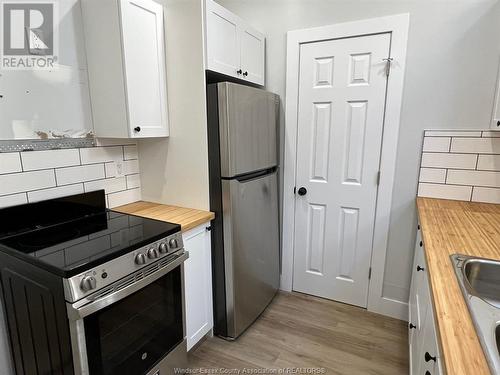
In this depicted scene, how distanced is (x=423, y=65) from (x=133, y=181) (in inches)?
82.8

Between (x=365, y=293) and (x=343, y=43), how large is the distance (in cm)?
191

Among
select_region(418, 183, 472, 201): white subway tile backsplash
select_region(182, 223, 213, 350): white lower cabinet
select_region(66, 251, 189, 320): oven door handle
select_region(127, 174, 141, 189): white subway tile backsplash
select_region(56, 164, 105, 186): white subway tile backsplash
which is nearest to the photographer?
select_region(66, 251, 189, 320): oven door handle

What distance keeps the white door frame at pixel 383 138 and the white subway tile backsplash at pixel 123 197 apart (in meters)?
1.17

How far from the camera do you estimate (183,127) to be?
188 centimetres

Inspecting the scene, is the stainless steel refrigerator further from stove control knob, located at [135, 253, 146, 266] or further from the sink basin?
the sink basin

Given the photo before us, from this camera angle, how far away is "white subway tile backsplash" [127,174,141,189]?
206 cm

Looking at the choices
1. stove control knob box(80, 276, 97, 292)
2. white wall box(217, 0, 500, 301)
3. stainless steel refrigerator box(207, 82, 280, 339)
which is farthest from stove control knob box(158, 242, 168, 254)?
Result: white wall box(217, 0, 500, 301)

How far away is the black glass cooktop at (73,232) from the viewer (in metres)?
1.15

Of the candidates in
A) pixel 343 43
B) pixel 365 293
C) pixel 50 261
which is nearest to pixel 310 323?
pixel 365 293

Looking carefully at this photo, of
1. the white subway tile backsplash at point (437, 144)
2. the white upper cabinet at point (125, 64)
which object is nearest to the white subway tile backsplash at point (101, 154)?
the white upper cabinet at point (125, 64)

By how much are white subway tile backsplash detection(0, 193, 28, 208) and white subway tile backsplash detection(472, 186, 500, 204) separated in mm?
2639

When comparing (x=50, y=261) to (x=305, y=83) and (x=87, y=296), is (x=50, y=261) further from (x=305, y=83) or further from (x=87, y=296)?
(x=305, y=83)

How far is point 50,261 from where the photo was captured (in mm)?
1112

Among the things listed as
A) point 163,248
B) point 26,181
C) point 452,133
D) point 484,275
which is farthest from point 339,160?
point 26,181
